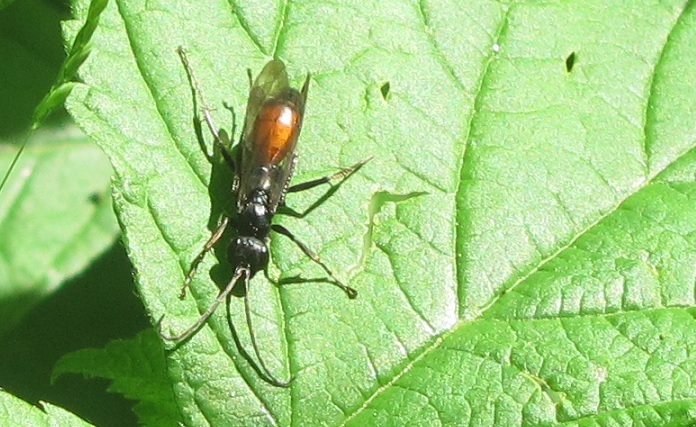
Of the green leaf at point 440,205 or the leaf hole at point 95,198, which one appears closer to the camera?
the green leaf at point 440,205

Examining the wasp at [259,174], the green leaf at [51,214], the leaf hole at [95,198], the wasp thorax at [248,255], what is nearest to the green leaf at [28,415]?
the wasp at [259,174]

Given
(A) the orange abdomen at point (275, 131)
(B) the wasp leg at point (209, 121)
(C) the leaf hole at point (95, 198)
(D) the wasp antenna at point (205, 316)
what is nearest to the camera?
(D) the wasp antenna at point (205, 316)

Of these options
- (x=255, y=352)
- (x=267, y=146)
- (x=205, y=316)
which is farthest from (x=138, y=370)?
(x=267, y=146)

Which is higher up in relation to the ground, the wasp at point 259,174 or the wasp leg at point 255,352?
the wasp at point 259,174

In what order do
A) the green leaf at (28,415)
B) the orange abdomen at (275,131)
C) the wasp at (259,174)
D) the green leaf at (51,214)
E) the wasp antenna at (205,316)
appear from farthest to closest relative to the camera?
the green leaf at (51,214), the orange abdomen at (275,131), the wasp at (259,174), the wasp antenna at (205,316), the green leaf at (28,415)

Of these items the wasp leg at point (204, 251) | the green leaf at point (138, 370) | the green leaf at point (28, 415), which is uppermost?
the wasp leg at point (204, 251)

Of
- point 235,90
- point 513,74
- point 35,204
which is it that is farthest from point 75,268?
point 513,74

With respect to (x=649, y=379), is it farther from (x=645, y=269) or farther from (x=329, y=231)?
(x=329, y=231)

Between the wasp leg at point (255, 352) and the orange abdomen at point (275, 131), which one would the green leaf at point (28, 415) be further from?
the orange abdomen at point (275, 131)
